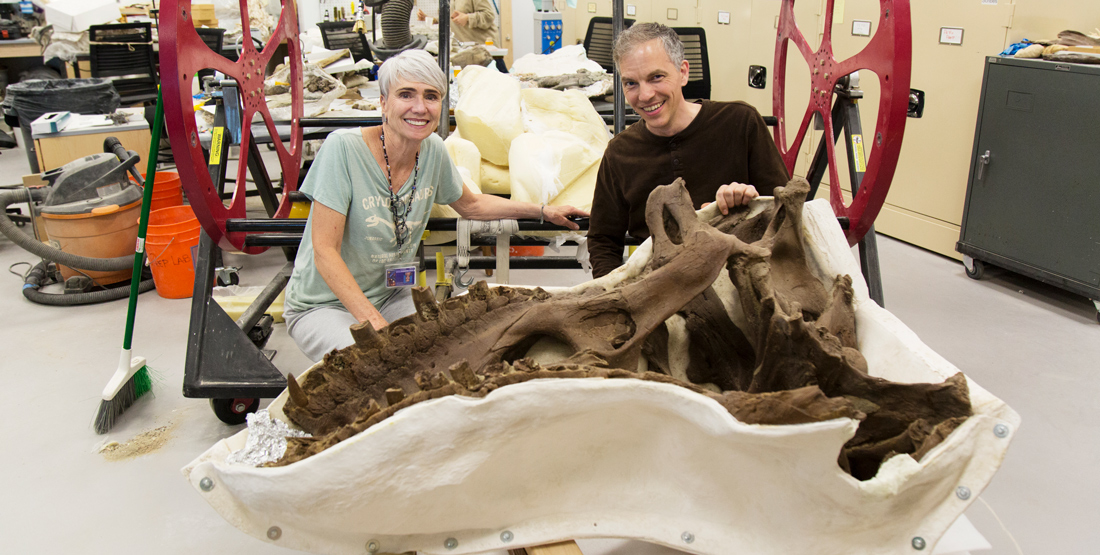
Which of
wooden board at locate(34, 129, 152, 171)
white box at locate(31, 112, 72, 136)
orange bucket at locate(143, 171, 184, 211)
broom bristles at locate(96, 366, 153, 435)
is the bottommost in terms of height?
broom bristles at locate(96, 366, 153, 435)

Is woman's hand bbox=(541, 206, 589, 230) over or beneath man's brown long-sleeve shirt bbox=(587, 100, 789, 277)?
beneath

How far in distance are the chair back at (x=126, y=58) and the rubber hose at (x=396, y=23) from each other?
2.97 meters

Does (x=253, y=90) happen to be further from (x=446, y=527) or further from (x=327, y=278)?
(x=446, y=527)

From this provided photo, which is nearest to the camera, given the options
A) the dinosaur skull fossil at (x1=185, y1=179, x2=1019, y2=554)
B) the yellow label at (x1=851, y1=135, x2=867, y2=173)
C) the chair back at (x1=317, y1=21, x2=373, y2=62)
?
the dinosaur skull fossil at (x1=185, y1=179, x2=1019, y2=554)

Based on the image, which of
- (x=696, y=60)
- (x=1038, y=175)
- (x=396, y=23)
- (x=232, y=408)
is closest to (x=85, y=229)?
(x=232, y=408)

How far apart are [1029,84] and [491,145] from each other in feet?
10.4

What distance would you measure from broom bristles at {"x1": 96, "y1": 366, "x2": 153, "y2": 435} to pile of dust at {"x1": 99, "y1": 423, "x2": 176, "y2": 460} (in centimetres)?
12

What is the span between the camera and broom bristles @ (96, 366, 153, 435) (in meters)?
3.05

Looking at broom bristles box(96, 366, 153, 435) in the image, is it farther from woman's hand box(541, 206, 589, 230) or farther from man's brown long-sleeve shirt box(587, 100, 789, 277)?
man's brown long-sleeve shirt box(587, 100, 789, 277)

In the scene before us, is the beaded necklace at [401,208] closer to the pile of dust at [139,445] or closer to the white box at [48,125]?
the pile of dust at [139,445]

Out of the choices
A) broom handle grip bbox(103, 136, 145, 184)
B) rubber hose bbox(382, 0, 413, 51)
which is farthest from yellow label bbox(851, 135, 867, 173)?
rubber hose bbox(382, 0, 413, 51)

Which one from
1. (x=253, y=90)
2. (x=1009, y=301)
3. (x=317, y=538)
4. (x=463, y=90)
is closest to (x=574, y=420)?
(x=317, y=538)

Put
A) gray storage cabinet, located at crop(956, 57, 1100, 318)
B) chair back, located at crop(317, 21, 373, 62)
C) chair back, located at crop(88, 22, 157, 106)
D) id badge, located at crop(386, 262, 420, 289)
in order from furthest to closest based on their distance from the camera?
chair back, located at crop(88, 22, 157, 106)
chair back, located at crop(317, 21, 373, 62)
gray storage cabinet, located at crop(956, 57, 1100, 318)
id badge, located at crop(386, 262, 420, 289)

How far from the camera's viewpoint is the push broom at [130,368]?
9.81ft
